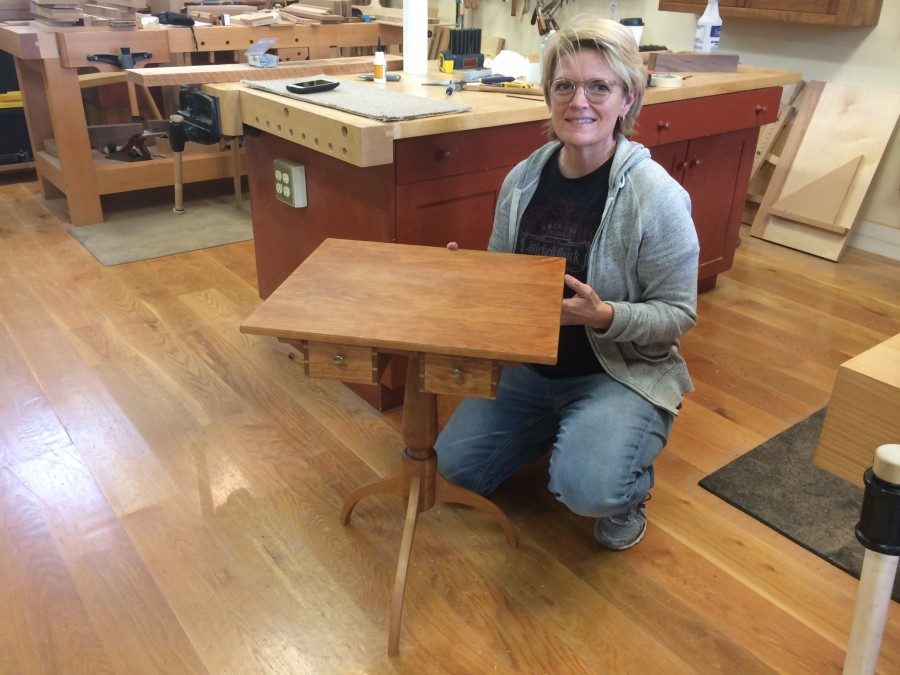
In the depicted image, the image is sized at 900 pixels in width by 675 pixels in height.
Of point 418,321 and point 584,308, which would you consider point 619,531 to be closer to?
point 584,308

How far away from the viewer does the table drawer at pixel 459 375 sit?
1.23m

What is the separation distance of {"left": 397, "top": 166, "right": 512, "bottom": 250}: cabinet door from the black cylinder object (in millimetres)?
1405

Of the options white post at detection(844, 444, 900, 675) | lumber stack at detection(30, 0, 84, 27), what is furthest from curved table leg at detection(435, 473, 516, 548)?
lumber stack at detection(30, 0, 84, 27)

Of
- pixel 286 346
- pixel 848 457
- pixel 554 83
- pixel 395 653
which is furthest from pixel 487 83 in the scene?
pixel 848 457

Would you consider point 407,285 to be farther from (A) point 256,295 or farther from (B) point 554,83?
(A) point 256,295

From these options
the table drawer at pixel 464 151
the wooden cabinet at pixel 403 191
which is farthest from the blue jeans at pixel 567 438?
the table drawer at pixel 464 151

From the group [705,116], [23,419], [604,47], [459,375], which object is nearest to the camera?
[459,375]

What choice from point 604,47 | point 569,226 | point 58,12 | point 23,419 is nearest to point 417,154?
point 569,226

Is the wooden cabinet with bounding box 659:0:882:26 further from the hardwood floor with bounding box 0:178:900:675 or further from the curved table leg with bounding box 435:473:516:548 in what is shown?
the curved table leg with bounding box 435:473:516:548

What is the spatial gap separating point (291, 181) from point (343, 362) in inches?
40.7

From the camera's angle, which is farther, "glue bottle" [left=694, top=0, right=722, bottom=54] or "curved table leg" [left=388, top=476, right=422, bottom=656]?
"glue bottle" [left=694, top=0, right=722, bottom=54]

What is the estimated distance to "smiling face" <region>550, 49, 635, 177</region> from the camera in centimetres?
142

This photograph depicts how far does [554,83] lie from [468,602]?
1060 mm

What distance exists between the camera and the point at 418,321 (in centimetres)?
125
